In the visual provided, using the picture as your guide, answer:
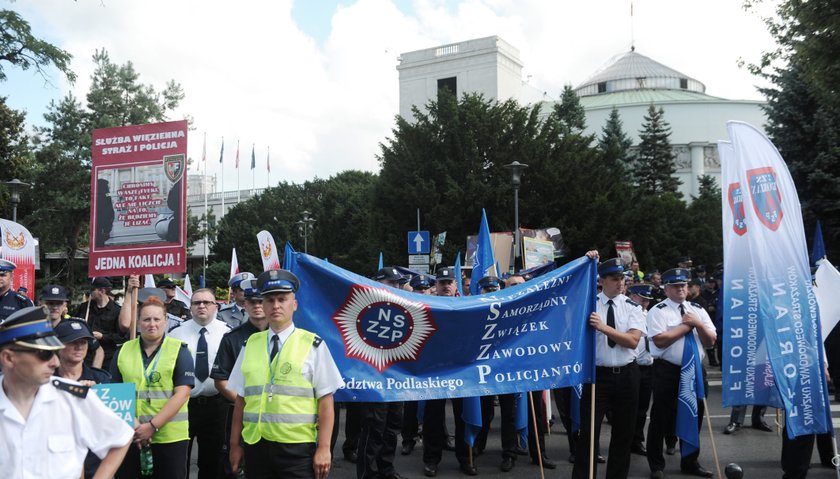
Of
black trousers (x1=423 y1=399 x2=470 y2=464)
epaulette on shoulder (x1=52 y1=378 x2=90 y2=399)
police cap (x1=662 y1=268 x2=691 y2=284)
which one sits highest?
police cap (x1=662 y1=268 x2=691 y2=284)

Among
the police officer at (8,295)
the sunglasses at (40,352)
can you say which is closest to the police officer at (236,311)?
the police officer at (8,295)

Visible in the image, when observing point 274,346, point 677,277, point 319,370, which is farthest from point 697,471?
point 274,346

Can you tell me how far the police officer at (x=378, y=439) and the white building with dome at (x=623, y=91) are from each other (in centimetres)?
4482

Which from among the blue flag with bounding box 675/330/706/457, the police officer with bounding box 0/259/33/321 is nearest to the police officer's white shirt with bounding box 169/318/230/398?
the police officer with bounding box 0/259/33/321

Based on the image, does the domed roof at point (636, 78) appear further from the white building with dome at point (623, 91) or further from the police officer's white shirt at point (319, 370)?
the police officer's white shirt at point (319, 370)

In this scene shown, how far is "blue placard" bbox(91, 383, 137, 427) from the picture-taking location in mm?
4633

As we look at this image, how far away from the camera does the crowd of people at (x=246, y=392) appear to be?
3291 mm

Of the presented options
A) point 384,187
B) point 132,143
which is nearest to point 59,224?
point 384,187

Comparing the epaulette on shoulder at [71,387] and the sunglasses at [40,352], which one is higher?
the sunglasses at [40,352]

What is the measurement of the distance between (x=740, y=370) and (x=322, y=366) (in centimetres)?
410

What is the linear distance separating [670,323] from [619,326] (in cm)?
104

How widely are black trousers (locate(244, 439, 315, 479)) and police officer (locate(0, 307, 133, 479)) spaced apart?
1.45 metres

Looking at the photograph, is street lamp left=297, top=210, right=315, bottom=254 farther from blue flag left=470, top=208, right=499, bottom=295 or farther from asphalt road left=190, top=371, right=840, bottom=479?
asphalt road left=190, top=371, right=840, bottom=479

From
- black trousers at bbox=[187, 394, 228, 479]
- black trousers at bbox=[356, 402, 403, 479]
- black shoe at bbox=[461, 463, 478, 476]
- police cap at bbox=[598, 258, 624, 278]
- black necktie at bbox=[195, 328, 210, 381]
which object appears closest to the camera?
black necktie at bbox=[195, 328, 210, 381]
